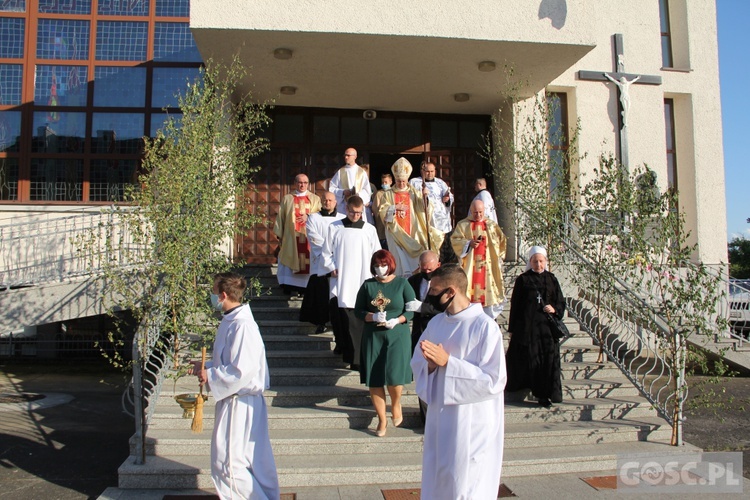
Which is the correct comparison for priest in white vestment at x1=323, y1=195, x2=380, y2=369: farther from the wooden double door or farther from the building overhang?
the wooden double door

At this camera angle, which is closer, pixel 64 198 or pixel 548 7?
pixel 548 7

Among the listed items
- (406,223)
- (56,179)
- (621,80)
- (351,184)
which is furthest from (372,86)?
(56,179)

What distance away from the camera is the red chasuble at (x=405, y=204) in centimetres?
926

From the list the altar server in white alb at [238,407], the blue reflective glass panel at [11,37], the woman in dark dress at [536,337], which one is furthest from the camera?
the blue reflective glass panel at [11,37]

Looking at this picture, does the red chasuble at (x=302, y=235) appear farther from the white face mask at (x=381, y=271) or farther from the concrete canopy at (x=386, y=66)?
the white face mask at (x=381, y=271)

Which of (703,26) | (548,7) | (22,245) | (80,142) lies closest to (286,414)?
(22,245)

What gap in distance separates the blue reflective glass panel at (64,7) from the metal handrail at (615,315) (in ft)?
28.9

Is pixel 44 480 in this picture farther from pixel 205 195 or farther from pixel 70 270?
pixel 70 270

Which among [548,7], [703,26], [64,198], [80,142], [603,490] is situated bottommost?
[603,490]

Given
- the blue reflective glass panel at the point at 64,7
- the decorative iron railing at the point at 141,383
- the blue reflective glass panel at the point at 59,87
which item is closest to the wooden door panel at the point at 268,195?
the blue reflective glass panel at the point at 59,87

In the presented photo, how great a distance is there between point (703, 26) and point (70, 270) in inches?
519

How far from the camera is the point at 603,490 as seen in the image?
536 cm

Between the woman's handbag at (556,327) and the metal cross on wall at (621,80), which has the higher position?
the metal cross on wall at (621,80)

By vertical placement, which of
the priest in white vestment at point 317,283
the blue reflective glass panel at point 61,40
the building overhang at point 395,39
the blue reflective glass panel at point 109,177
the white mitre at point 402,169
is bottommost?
the priest in white vestment at point 317,283
